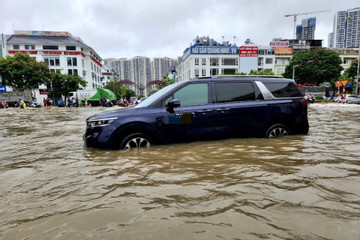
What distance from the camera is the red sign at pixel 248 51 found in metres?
60.9

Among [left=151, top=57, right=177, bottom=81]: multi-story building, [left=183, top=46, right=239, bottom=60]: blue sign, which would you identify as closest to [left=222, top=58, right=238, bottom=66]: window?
[left=183, top=46, right=239, bottom=60]: blue sign

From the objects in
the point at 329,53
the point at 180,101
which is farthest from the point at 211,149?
the point at 329,53

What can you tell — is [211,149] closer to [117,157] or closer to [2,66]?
[117,157]

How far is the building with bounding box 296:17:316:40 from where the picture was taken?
164 meters

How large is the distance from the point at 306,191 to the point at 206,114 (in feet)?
7.81

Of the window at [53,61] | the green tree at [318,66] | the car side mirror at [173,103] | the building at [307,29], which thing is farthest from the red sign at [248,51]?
the building at [307,29]

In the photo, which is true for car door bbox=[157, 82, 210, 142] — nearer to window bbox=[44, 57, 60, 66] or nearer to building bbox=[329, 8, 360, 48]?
window bbox=[44, 57, 60, 66]

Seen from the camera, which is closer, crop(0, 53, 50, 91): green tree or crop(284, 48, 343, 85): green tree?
crop(0, 53, 50, 91): green tree

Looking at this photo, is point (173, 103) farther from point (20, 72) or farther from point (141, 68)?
point (141, 68)

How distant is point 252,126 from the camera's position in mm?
4766

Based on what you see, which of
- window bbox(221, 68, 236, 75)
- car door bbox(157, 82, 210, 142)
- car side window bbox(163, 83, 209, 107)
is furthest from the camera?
window bbox(221, 68, 236, 75)

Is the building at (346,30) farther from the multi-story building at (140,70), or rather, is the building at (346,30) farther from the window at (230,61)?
the multi-story building at (140,70)

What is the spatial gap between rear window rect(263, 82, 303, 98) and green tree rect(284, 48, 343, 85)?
46.5 meters

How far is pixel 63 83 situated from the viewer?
150 feet
